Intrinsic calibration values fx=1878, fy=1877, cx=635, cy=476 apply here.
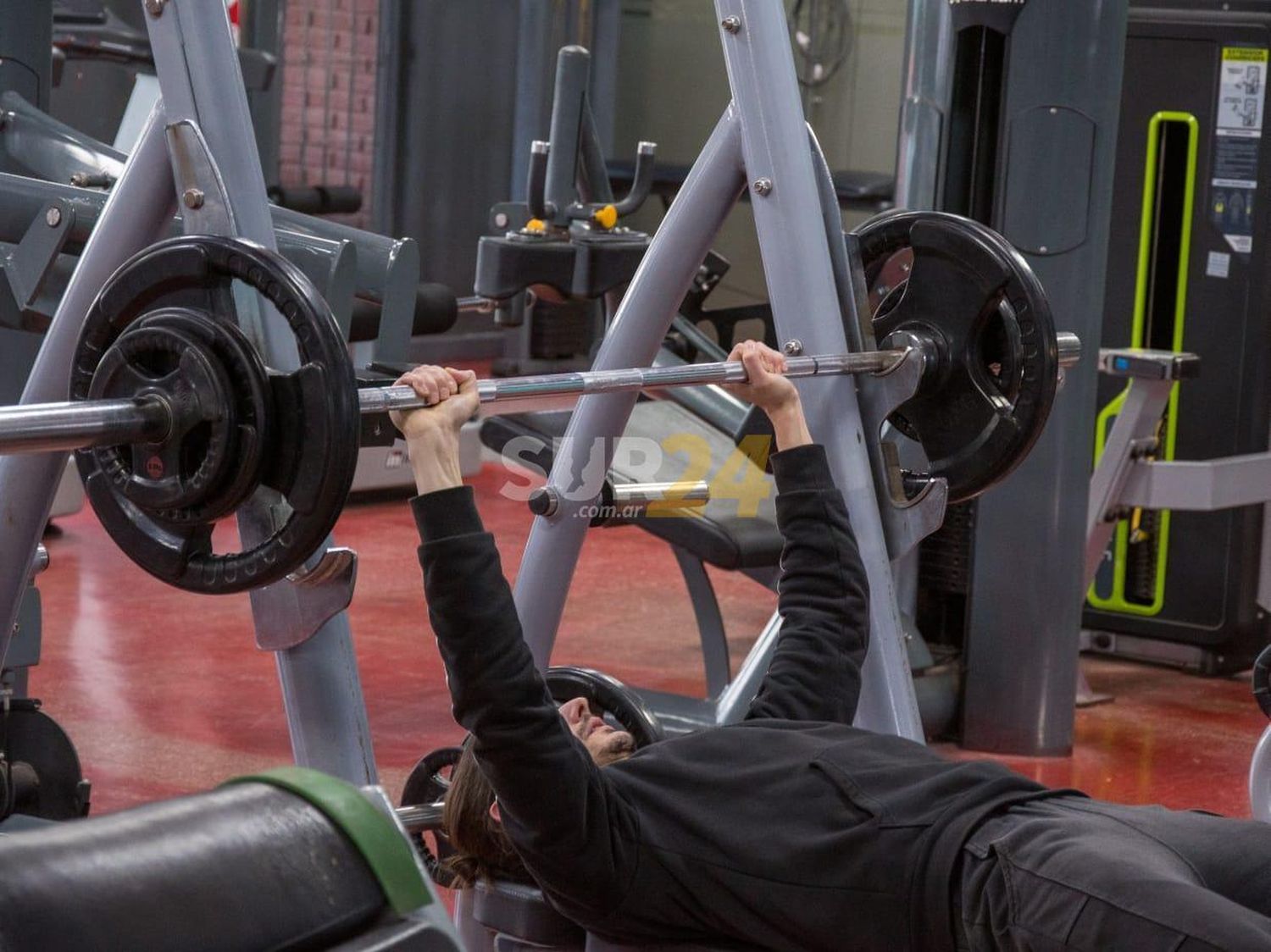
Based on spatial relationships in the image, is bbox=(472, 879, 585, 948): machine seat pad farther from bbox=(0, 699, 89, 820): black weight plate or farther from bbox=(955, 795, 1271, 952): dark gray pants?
bbox=(0, 699, 89, 820): black weight plate

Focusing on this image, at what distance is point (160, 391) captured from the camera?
1.89m

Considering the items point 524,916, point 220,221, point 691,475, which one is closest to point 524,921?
point 524,916

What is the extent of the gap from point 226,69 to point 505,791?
90cm

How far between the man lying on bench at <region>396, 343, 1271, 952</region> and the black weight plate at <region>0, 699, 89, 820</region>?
1132 mm

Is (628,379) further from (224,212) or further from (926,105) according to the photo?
(926,105)

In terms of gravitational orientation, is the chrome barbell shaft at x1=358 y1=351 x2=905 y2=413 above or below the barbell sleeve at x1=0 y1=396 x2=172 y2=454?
above

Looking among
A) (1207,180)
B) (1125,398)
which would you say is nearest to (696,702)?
(1125,398)

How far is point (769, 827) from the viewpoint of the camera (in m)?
2.05

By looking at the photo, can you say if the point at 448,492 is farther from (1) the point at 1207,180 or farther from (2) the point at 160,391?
(1) the point at 1207,180

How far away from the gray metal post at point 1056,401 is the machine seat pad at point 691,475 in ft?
1.71

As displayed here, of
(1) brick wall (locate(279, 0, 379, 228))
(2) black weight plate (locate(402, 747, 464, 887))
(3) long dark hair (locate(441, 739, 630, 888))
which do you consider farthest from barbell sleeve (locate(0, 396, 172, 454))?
(1) brick wall (locate(279, 0, 379, 228))

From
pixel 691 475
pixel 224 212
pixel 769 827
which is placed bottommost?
pixel 769 827

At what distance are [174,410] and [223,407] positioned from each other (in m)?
0.05

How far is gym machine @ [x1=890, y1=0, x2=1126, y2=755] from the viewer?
13.3 feet
